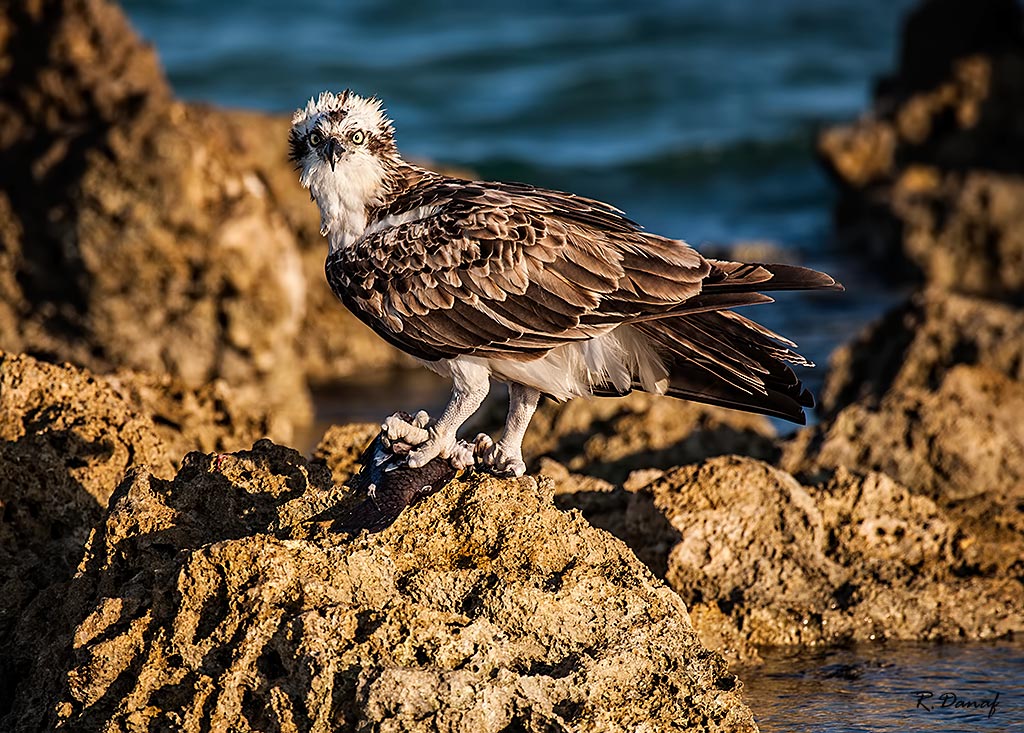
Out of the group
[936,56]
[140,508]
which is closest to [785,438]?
[140,508]

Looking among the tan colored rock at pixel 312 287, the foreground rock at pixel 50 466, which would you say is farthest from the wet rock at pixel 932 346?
the tan colored rock at pixel 312 287

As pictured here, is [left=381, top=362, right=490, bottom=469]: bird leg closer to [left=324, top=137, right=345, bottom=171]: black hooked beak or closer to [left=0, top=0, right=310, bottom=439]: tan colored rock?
[left=324, top=137, right=345, bottom=171]: black hooked beak

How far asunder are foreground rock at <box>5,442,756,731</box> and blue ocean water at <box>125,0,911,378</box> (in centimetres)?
1459

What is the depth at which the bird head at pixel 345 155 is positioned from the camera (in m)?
7.41

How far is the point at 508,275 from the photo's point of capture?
717 centimetres

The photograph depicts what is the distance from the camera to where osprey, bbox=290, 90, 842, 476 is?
706 centimetres

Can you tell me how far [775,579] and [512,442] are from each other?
4.81 ft

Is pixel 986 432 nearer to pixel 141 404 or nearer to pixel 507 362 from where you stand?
pixel 507 362

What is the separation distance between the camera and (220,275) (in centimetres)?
1334

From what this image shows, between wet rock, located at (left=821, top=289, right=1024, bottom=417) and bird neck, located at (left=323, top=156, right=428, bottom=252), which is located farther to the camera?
wet rock, located at (left=821, top=289, right=1024, bottom=417)

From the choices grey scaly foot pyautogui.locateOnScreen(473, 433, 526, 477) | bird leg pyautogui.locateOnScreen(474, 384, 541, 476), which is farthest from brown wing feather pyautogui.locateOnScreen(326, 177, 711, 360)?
grey scaly foot pyautogui.locateOnScreen(473, 433, 526, 477)

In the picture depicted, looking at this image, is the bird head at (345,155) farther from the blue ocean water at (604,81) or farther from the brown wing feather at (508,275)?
the blue ocean water at (604,81)

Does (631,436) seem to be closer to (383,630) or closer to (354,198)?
(354,198)

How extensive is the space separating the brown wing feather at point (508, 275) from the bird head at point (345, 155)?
0.78ft
